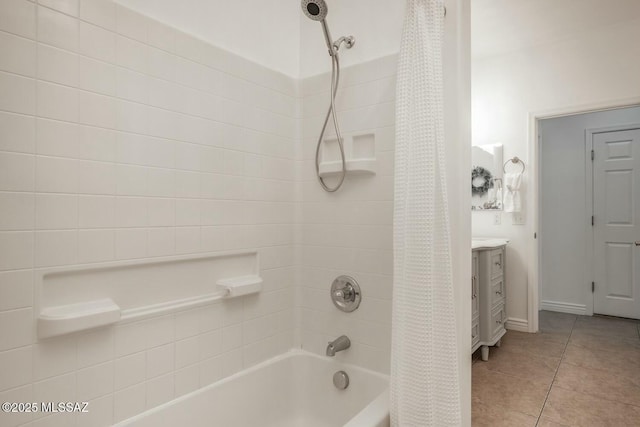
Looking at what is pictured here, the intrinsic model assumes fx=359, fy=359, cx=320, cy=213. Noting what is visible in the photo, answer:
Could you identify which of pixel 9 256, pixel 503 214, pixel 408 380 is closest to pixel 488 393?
pixel 408 380

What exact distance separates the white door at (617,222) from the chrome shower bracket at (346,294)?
12.1 feet

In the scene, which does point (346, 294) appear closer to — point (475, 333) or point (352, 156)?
point (352, 156)

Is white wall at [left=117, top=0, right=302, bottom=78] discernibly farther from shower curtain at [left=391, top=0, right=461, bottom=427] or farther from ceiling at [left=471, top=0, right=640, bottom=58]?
ceiling at [left=471, top=0, right=640, bottom=58]

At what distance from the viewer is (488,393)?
2.29m

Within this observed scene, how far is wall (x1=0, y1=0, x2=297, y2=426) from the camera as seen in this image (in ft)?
3.40

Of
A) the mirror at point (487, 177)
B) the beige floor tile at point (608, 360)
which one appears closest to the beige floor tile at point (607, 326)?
the beige floor tile at point (608, 360)

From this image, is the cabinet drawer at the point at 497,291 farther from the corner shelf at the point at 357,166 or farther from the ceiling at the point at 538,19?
the ceiling at the point at 538,19

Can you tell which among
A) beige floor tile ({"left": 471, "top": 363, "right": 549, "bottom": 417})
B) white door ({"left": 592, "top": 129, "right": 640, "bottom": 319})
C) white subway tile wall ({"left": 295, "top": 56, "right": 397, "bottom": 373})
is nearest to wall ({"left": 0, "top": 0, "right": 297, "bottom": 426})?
white subway tile wall ({"left": 295, "top": 56, "right": 397, "bottom": 373})

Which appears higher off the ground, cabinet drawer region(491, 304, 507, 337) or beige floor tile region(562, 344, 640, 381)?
cabinet drawer region(491, 304, 507, 337)

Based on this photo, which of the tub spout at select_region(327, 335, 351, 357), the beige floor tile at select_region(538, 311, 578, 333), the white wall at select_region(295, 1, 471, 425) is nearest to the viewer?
the white wall at select_region(295, 1, 471, 425)

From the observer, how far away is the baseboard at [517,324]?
3451 millimetres

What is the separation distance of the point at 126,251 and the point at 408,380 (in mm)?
1084

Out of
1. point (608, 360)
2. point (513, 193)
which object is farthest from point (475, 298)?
point (513, 193)

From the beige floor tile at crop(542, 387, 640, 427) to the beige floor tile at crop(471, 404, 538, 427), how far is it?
0.14 meters
